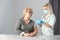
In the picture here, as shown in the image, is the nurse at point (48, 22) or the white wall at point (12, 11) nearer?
the nurse at point (48, 22)

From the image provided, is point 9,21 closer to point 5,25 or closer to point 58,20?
point 5,25

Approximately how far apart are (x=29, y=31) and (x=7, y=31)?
113 cm

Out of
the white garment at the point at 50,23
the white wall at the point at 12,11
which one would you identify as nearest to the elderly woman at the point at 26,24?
the white garment at the point at 50,23

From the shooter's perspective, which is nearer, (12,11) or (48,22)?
(48,22)

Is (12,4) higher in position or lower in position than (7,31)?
higher

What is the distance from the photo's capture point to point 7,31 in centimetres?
344

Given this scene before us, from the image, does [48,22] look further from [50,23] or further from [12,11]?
[12,11]

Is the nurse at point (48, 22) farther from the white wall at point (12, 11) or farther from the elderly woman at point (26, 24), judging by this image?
the white wall at point (12, 11)

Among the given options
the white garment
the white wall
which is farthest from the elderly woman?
the white wall

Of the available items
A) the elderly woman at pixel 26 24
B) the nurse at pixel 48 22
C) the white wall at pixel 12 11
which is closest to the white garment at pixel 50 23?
the nurse at pixel 48 22

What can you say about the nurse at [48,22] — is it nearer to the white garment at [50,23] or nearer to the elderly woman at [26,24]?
the white garment at [50,23]

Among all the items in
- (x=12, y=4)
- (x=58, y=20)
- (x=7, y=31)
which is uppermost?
(x=12, y=4)

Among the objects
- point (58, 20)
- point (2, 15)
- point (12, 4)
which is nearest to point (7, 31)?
point (2, 15)

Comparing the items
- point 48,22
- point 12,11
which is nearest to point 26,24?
point 48,22
